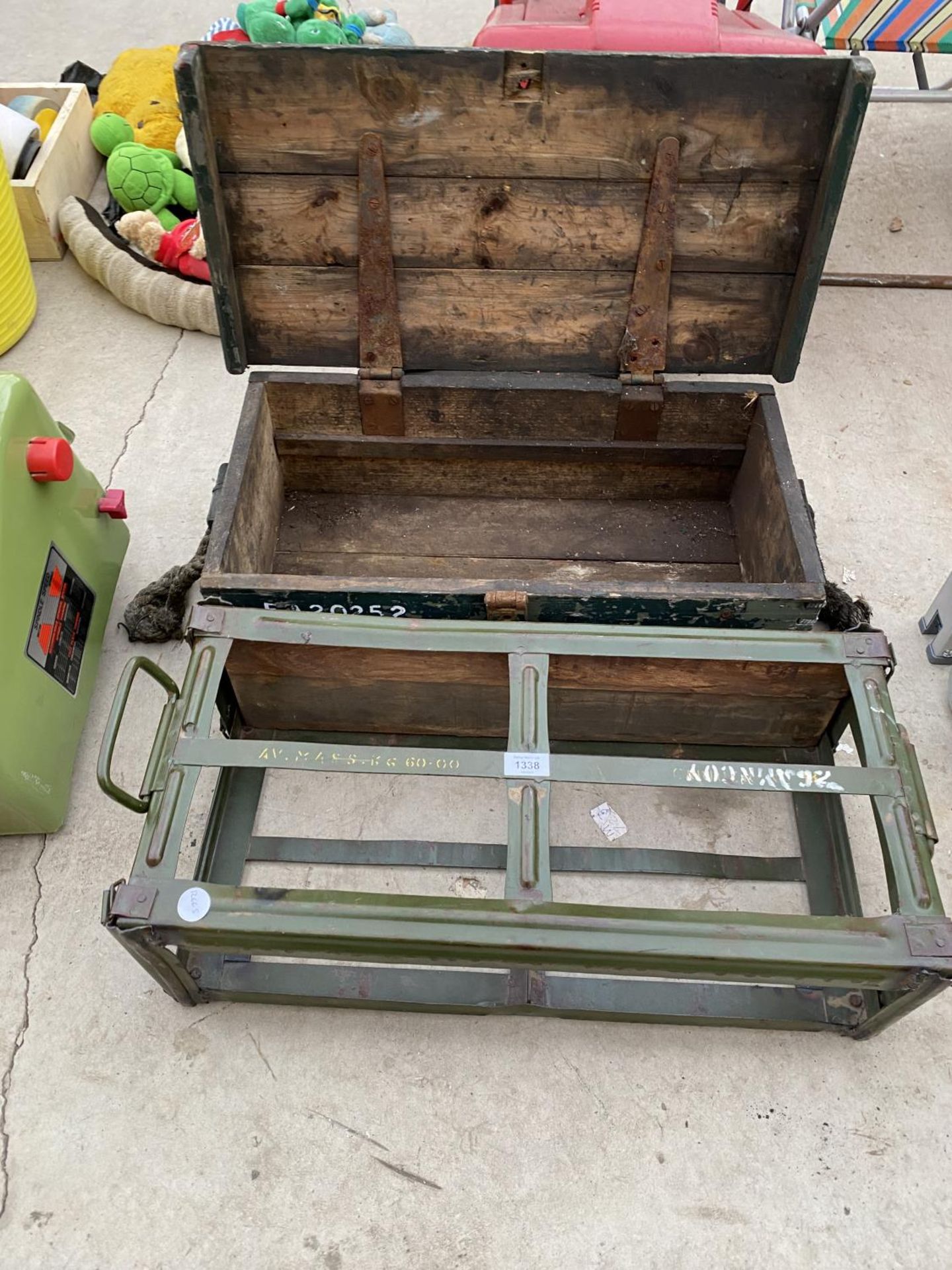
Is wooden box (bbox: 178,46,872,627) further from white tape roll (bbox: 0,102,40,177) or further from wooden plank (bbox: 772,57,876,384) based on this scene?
white tape roll (bbox: 0,102,40,177)

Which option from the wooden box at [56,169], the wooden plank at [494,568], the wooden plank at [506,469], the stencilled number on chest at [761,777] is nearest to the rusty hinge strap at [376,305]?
the wooden plank at [506,469]

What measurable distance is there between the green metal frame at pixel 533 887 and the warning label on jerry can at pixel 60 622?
53 cm

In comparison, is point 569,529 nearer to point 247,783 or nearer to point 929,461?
point 247,783

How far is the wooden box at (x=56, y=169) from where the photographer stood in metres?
3.97

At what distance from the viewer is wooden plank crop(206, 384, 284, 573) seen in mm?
2225

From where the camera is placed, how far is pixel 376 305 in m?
2.48

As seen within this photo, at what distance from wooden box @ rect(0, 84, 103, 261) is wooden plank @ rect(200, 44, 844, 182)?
2277 mm

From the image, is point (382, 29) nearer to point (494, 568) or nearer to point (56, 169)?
point (56, 169)

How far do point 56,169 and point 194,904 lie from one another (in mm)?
3766

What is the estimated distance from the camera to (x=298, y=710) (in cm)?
246

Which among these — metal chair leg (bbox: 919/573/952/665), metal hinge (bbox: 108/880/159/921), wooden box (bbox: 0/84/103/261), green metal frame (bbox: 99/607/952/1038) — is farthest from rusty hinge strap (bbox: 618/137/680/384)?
wooden box (bbox: 0/84/103/261)

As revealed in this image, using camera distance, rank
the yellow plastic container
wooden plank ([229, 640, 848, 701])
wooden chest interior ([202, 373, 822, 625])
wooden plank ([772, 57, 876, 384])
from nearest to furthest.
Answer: wooden plank ([772, 57, 876, 384])
wooden plank ([229, 640, 848, 701])
wooden chest interior ([202, 373, 822, 625])
the yellow plastic container

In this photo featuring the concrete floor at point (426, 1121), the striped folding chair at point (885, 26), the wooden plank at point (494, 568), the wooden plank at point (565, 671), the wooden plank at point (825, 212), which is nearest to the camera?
the concrete floor at point (426, 1121)

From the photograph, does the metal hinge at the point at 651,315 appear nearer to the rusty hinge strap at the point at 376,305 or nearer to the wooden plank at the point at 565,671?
the rusty hinge strap at the point at 376,305
